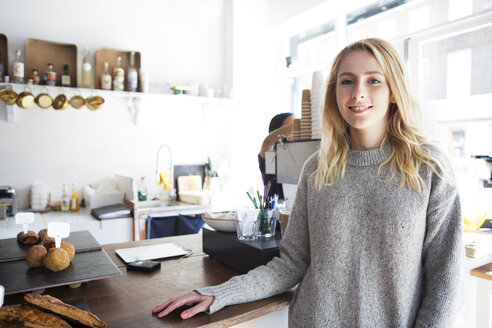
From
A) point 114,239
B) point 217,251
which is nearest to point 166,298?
point 217,251

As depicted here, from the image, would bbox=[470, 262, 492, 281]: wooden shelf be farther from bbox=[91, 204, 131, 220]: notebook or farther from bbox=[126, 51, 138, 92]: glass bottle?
bbox=[126, 51, 138, 92]: glass bottle

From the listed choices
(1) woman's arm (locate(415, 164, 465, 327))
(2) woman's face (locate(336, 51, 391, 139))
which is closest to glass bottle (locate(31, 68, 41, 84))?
(2) woman's face (locate(336, 51, 391, 139))

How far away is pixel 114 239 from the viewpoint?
3.19 m

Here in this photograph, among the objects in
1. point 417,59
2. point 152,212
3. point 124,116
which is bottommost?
point 152,212

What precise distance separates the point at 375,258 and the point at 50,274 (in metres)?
1.02

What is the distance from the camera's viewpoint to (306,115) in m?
1.66

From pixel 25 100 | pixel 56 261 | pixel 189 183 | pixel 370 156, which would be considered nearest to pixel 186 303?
pixel 56 261

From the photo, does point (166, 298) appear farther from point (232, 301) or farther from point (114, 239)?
point (114, 239)

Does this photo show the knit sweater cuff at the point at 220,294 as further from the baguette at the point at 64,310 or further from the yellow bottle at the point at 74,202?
the yellow bottle at the point at 74,202

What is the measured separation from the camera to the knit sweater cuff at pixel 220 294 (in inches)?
42.2

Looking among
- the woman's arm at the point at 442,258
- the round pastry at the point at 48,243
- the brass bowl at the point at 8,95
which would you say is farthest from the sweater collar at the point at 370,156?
the brass bowl at the point at 8,95

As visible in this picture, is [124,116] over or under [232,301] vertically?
over

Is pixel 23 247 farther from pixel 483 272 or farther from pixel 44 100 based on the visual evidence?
pixel 44 100

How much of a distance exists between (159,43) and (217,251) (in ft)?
10.2
